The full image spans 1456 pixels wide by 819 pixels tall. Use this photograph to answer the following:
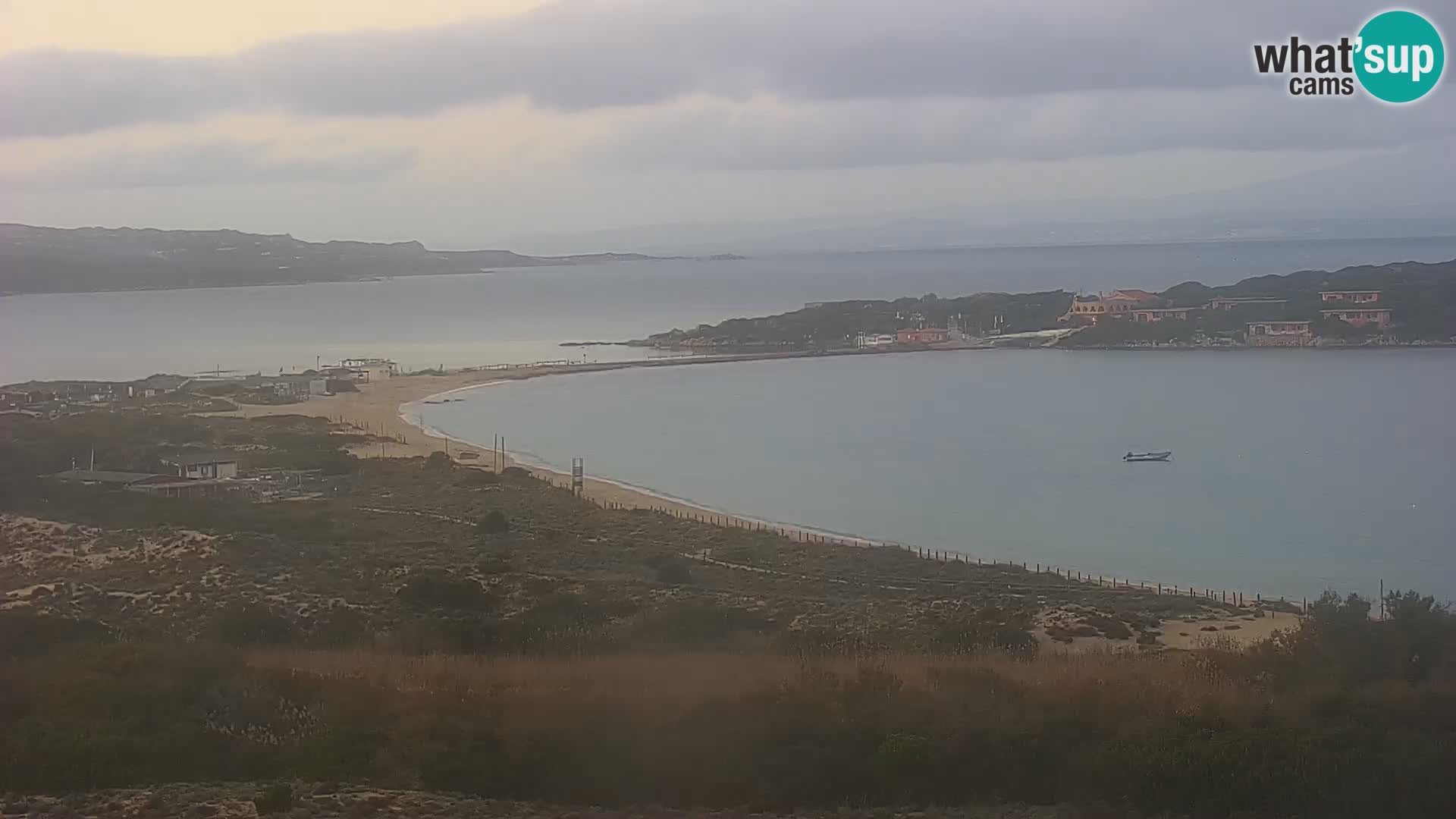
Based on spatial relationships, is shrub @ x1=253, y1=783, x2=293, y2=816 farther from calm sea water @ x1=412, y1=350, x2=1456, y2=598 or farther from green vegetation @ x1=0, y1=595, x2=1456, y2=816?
calm sea water @ x1=412, y1=350, x2=1456, y2=598

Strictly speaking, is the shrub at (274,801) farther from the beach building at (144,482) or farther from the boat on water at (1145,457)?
the boat on water at (1145,457)

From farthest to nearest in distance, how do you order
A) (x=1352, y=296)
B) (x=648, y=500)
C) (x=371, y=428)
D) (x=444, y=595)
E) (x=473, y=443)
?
(x=1352, y=296), (x=371, y=428), (x=473, y=443), (x=648, y=500), (x=444, y=595)

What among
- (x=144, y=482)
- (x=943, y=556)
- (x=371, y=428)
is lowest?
(x=943, y=556)

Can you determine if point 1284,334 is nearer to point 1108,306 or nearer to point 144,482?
point 1108,306

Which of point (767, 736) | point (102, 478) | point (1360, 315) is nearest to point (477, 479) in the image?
point (102, 478)

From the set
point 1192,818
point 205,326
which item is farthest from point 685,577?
point 205,326

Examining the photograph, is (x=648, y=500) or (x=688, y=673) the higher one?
(x=688, y=673)

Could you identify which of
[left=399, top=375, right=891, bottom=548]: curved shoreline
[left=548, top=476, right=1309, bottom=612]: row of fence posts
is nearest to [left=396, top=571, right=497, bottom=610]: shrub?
[left=548, top=476, right=1309, bottom=612]: row of fence posts
